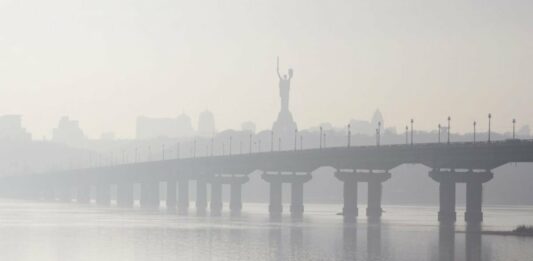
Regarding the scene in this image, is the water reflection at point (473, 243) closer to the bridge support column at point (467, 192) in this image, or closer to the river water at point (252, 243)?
the river water at point (252, 243)

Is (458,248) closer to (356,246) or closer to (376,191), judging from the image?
(356,246)

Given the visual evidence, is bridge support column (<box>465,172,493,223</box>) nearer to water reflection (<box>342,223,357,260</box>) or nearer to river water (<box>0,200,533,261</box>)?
river water (<box>0,200,533,261</box>)

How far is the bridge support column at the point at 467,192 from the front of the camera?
545 ft

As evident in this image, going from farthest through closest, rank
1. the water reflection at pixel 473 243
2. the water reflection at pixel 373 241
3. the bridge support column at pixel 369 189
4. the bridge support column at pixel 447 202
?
the bridge support column at pixel 369 189, the bridge support column at pixel 447 202, the water reflection at pixel 373 241, the water reflection at pixel 473 243

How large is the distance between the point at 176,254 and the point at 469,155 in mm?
69756

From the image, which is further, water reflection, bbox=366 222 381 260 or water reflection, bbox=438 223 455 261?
water reflection, bbox=366 222 381 260

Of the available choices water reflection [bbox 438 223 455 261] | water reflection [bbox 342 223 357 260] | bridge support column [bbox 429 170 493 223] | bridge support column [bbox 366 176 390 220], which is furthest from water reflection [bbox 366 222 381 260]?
bridge support column [bbox 366 176 390 220]

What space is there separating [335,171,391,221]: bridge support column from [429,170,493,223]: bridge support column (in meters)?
18.6

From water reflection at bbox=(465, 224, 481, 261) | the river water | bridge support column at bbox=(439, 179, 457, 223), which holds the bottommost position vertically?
the river water

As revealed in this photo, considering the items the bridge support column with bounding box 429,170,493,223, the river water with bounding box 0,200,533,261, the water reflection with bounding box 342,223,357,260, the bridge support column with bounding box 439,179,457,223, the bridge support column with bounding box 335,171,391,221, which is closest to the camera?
the river water with bounding box 0,200,533,261

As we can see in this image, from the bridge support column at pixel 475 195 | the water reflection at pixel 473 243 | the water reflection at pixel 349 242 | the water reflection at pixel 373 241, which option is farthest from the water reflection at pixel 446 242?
the bridge support column at pixel 475 195

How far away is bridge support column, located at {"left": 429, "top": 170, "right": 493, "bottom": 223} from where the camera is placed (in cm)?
16612

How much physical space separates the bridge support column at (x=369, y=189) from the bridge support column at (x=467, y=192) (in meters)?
18.6

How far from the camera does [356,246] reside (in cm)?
11400
